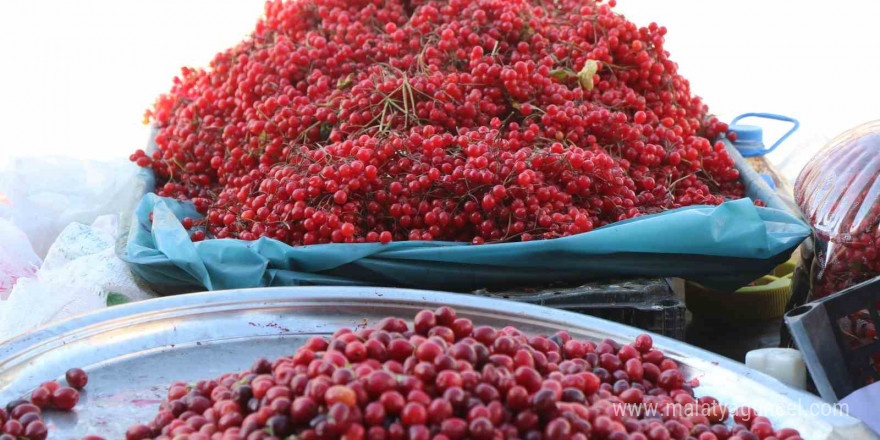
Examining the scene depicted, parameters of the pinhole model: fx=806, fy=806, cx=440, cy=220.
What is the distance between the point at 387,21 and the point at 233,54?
16.6 inches

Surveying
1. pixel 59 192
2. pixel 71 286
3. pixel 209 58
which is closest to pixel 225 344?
pixel 71 286

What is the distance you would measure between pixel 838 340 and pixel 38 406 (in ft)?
3.52

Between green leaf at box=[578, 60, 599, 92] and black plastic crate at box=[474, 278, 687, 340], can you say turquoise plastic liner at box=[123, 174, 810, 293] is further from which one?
green leaf at box=[578, 60, 599, 92]

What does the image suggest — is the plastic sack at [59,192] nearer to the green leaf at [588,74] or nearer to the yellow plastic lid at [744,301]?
the green leaf at [588,74]

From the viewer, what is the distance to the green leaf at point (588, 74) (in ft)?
5.90

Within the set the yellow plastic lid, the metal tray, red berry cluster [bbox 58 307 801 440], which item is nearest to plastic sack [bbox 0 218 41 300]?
the metal tray

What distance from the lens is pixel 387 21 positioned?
203 centimetres

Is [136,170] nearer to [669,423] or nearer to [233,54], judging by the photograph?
[233,54]

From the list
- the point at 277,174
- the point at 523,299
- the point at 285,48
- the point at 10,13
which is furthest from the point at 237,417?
the point at 10,13

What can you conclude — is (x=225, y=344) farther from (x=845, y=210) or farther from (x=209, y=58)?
(x=209, y=58)

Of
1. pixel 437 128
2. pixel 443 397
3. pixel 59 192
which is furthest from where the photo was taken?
pixel 59 192

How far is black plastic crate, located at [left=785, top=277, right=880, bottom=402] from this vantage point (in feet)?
→ 3.72

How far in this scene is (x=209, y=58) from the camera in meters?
3.19

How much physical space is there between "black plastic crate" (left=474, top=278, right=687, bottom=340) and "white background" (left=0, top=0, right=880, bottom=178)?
157cm
